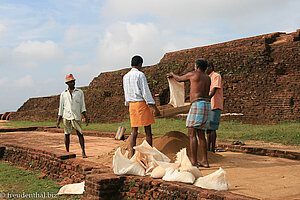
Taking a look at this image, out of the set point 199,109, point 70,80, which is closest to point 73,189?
point 199,109

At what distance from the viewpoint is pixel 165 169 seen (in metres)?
3.32

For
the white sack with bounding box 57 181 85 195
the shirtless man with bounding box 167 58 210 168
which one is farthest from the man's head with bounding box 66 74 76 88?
the shirtless man with bounding box 167 58 210 168

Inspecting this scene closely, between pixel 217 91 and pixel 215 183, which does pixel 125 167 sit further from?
pixel 217 91

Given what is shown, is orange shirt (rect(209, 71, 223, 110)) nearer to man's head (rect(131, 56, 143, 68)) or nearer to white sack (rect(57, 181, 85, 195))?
man's head (rect(131, 56, 143, 68))

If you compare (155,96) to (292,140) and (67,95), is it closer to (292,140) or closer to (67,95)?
(292,140)

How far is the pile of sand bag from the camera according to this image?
2979 mm

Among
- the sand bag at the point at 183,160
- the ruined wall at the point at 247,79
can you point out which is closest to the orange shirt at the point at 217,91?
the sand bag at the point at 183,160

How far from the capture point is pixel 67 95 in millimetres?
5676

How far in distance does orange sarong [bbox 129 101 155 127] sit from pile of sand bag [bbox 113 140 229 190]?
0.67 metres

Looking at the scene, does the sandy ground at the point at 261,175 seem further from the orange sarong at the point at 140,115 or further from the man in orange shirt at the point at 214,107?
the orange sarong at the point at 140,115

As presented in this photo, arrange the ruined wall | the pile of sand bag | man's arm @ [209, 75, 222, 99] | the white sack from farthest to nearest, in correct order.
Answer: the ruined wall
man's arm @ [209, 75, 222, 99]
the white sack
the pile of sand bag

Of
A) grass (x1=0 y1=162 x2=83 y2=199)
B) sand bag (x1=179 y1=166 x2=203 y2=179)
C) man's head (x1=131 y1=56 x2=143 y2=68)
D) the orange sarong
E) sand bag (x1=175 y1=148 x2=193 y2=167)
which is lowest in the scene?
grass (x1=0 y1=162 x2=83 y2=199)

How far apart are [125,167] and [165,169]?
49cm

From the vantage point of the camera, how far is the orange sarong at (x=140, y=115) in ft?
14.3
